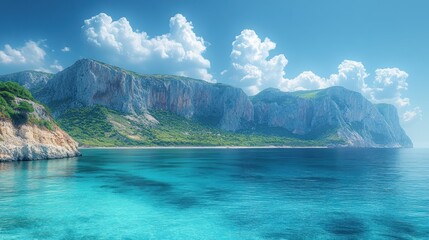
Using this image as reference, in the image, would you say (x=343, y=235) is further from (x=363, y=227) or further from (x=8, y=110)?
(x=8, y=110)

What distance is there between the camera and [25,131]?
97.9 meters

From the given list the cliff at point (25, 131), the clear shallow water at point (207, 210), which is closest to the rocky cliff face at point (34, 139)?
the cliff at point (25, 131)

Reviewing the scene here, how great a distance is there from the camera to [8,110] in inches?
3809

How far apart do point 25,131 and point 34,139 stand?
5436 mm

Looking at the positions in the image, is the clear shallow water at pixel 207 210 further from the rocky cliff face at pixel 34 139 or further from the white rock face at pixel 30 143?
the rocky cliff face at pixel 34 139

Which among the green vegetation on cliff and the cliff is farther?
the green vegetation on cliff

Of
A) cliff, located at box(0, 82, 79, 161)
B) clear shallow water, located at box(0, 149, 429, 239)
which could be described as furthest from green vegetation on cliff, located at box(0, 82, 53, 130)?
clear shallow water, located at box(0, 149, 429, 239)

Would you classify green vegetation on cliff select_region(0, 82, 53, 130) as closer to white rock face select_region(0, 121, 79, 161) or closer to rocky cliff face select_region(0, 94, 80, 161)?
rocky cliff face select_region(0, 94, 80, 161)

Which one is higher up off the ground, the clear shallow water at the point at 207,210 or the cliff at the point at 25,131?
the cliff at the point at 25,131

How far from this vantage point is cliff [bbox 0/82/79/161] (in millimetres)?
92688

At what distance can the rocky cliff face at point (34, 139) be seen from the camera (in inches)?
3620

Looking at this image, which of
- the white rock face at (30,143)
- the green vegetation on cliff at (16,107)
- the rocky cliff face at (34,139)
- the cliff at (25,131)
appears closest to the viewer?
the white rock face at (30,143)

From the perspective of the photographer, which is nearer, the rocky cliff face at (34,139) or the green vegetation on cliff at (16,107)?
the rocky cliff face at (34,139)

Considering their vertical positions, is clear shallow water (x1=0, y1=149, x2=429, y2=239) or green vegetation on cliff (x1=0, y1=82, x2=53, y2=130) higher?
green vegetation on cliff (x1=0, y1=82, x2=53, y2=130)
